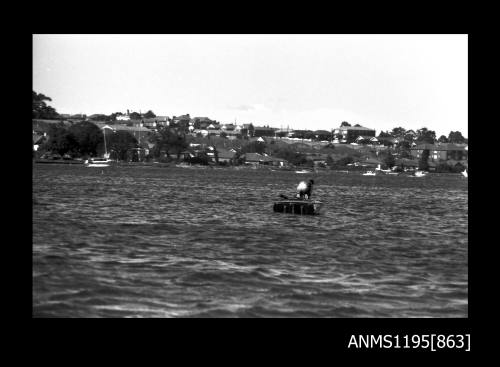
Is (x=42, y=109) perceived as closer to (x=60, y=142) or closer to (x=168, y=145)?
(x=60, y=142)

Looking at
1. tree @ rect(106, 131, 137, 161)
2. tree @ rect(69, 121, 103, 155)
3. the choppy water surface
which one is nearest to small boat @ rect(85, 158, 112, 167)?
tree @ rect(69, 121, 103, 155)

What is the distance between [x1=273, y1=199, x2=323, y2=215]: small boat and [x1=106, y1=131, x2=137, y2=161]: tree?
137 metres

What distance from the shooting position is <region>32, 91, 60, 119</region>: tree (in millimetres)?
161000

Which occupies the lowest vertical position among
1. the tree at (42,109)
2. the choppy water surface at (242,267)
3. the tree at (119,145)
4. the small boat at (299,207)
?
the choppy water surface at (242,267)

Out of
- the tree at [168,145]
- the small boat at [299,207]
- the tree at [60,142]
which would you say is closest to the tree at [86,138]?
the tree at [60,142]

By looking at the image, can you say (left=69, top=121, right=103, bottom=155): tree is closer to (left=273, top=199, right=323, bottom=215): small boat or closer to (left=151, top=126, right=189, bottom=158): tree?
(left=151, top=126, right=189, bottom=158): tree

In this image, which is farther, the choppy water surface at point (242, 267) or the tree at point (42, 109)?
the tree at point (42, 109)

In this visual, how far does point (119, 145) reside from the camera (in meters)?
176

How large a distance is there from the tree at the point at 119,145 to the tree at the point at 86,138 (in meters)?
3.83

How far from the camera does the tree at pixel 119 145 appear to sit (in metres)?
176

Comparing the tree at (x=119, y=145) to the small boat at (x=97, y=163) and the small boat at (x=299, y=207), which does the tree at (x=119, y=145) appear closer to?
the small boat at (x=97, y=163)
